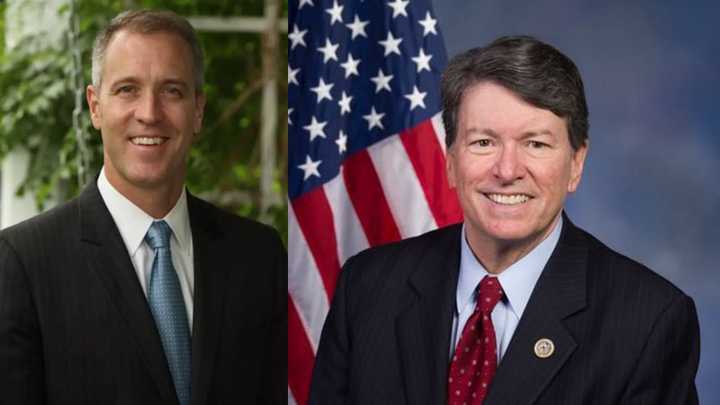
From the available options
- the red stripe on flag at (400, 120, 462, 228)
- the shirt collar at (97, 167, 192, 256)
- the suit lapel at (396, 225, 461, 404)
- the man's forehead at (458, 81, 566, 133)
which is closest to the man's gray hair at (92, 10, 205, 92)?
the shirt collar at (97, 167, 192, 256)

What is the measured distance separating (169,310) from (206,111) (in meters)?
3.96

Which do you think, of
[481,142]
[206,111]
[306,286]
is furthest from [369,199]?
[206,111]

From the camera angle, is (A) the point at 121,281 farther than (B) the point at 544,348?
Yes

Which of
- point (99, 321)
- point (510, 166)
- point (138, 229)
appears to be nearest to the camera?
point (510, 166)

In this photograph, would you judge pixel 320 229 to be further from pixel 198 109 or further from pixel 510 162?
pixel 510 162

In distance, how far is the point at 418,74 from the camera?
11.0 ft

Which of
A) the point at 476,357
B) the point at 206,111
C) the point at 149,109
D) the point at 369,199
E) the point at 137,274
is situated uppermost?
the point at 206,111

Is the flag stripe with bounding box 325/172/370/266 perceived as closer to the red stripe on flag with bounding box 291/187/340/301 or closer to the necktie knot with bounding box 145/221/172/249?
the red stripe on flag with bounding box 291/187/340/301

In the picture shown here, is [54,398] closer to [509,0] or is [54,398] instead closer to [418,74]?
[418,74]

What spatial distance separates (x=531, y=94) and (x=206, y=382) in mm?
1117

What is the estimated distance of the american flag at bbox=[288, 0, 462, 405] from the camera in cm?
333

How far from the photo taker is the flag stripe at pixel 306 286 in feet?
10.9

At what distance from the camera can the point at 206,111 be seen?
21.9ft

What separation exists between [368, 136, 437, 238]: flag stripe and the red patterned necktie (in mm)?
992
